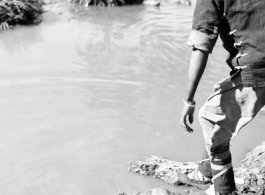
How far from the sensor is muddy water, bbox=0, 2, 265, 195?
348cm

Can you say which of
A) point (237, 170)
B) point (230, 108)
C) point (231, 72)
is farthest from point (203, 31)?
point (237, 170)

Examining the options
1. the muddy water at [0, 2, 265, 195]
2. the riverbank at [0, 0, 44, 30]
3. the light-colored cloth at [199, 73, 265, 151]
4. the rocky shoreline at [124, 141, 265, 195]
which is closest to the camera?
the light-colored cloth at [199, 73, 265, 151]

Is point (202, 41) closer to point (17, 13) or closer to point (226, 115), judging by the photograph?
point (226, 115)

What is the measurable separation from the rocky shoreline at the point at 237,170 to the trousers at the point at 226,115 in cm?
26

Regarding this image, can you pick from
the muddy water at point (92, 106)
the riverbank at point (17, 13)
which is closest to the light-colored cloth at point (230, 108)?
the muddy water at point (92, 106)

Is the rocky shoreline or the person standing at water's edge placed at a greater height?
the person standing at water's edge

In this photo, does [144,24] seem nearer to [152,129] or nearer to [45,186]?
[152,129]

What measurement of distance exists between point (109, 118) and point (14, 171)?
129 cm

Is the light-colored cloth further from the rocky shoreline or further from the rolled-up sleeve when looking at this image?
the rocky shoreline

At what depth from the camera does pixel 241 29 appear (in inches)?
95.0

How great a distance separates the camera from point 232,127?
2617mm

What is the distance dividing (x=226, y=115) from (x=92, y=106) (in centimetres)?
239

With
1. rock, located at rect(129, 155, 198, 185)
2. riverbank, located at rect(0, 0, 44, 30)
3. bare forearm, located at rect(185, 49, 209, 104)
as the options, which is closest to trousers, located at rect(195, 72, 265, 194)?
bare forearm, located at rect(185, 49, 209, 104)

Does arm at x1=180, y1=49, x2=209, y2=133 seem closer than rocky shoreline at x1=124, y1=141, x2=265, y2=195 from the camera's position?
Yes
